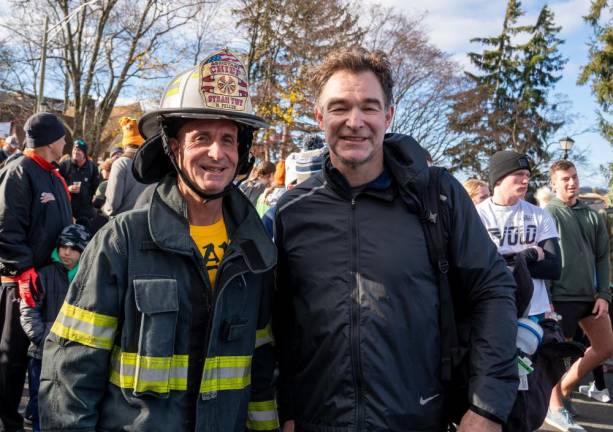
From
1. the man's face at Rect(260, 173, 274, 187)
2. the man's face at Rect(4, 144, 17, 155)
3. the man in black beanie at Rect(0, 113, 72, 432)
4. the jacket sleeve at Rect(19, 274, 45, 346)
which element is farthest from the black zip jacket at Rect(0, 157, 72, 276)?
the man's face at Rect(4, 144, 17, 155)

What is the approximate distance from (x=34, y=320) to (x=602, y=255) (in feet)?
17.3

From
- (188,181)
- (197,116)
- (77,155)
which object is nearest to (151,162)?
(188,181)

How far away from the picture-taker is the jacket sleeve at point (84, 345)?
1.79m

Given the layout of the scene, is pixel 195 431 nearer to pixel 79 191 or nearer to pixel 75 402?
pixel 75 402

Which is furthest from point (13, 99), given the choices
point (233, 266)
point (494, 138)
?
point (233, 266)

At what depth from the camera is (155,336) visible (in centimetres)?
183

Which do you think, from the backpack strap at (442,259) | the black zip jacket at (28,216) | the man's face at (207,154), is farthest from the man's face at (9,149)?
the backpack strap at (442,259)

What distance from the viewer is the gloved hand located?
3764mm

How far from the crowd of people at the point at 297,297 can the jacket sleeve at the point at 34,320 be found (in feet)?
6.56

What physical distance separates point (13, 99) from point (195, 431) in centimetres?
2745

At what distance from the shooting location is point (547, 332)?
258 cm

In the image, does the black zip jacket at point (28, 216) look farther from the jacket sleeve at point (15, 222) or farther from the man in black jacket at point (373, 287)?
the man in black jacket at point (373, 287)

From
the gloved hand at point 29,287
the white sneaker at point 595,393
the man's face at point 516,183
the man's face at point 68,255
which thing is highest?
the man's face at point 516,183

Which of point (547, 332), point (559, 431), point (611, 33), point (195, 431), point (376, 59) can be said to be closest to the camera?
point (195, 431)
